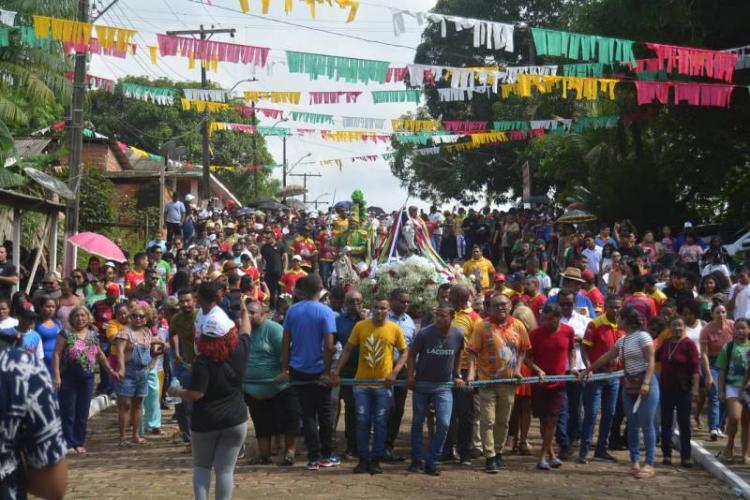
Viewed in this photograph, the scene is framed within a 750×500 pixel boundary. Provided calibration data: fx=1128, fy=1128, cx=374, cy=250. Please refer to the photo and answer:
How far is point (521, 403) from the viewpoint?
12.0 metres

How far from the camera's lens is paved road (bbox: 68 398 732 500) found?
10.0 m

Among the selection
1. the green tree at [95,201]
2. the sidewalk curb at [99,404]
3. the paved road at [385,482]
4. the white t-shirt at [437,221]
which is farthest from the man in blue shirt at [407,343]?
the green tree at [95,201]

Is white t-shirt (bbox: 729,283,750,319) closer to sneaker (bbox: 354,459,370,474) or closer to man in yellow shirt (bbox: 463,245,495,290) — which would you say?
man in yellow shirt (bbox: 463,245,495,290)

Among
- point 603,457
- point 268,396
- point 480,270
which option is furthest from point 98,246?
point 603,457

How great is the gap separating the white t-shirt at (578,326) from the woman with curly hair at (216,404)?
4.96m

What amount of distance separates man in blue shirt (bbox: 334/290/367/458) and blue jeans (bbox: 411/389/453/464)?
2.90 feet

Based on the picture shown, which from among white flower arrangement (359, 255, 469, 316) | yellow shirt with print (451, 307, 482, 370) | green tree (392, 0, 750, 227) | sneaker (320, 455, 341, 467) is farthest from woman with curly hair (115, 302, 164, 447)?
green tree (392, 0, 750, 227)

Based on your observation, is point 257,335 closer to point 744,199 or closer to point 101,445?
point 101,445

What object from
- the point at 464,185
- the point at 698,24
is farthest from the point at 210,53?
the point at 464,185

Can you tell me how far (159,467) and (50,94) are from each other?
16.3 metres

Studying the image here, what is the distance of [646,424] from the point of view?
1097 cm

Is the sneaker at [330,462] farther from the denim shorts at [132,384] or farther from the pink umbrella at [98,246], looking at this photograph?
the pink umbrella at [98,246]

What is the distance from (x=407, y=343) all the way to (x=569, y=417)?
1956 millimetres

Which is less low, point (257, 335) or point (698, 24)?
point (698, 24)
